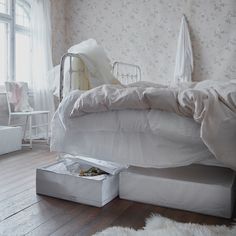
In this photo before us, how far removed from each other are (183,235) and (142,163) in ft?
1.78

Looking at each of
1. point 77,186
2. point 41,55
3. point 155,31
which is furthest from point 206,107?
point 41,55

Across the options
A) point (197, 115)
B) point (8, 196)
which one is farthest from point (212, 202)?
point (8, 196)

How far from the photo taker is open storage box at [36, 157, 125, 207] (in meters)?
2.05

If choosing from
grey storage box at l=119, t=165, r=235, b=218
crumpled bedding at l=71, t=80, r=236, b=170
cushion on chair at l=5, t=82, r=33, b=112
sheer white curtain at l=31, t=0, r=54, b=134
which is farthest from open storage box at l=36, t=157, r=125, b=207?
sheer white curtain at l=31, t=0, r=54, b=134

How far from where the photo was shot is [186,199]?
1.99 metres

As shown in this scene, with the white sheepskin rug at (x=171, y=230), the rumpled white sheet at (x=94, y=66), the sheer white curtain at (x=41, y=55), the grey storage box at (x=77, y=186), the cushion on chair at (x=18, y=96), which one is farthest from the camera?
the sheer white curtain at (x=41, y=55)

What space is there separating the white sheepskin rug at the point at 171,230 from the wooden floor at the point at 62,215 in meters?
0.08

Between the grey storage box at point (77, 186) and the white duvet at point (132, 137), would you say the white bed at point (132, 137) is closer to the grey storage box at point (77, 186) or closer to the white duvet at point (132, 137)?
the white duvet at point (132, 137)

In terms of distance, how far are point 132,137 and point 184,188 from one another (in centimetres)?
45

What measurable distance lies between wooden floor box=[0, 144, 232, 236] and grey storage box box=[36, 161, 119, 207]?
47 mm

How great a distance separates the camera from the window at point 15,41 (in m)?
4.26

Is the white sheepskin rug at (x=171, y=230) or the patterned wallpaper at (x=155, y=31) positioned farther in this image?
the patterned wallpaper at (x=155, y=31)

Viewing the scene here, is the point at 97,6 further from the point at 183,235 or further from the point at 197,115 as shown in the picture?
the point at 183,235

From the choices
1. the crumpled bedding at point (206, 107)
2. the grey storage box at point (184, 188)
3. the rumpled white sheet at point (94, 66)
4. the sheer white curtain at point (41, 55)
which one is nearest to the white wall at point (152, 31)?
the sheer white curtain at point (41, 55)
